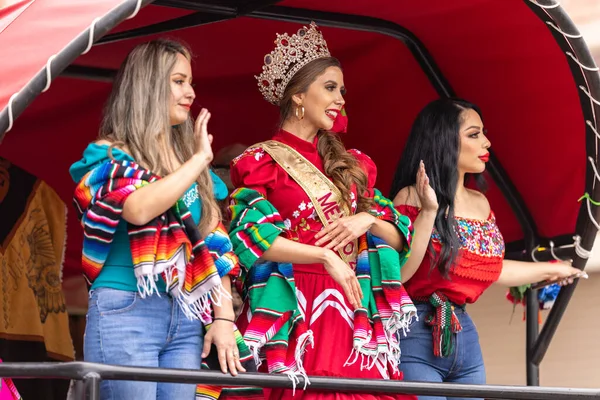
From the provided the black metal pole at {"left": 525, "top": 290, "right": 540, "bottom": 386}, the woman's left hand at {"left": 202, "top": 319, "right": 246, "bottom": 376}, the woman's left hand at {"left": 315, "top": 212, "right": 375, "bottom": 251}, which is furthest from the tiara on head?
the black metal pole at {"left": 525, "top": 290, "right": 540, "bottom": 386}

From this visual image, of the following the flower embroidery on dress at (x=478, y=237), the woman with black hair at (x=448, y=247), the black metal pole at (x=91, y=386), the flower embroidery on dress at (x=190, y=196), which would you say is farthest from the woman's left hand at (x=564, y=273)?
the black metal pole at (x=91, y=386)

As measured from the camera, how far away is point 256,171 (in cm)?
466

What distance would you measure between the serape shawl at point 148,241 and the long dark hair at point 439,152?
4.71 feet

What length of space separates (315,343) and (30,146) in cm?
209

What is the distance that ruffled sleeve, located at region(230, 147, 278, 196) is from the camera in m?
4.63

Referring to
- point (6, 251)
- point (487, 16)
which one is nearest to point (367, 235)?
point (487, 16)

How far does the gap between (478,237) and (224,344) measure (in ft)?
5.16

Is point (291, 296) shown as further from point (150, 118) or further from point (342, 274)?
point (150, 118)

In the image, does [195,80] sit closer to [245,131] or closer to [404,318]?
[245,131]

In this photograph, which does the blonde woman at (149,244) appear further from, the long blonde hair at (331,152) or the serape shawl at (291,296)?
the long blonde hair at (331,152)

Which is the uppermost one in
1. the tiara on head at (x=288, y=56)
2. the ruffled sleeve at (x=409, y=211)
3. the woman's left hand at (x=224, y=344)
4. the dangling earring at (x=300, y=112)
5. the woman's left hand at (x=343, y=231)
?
the tiara on head at (x=288, y=56)

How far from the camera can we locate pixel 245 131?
19.7ft

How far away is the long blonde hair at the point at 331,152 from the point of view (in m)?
4.80

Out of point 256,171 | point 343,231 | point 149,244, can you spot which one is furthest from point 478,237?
point 149,244
